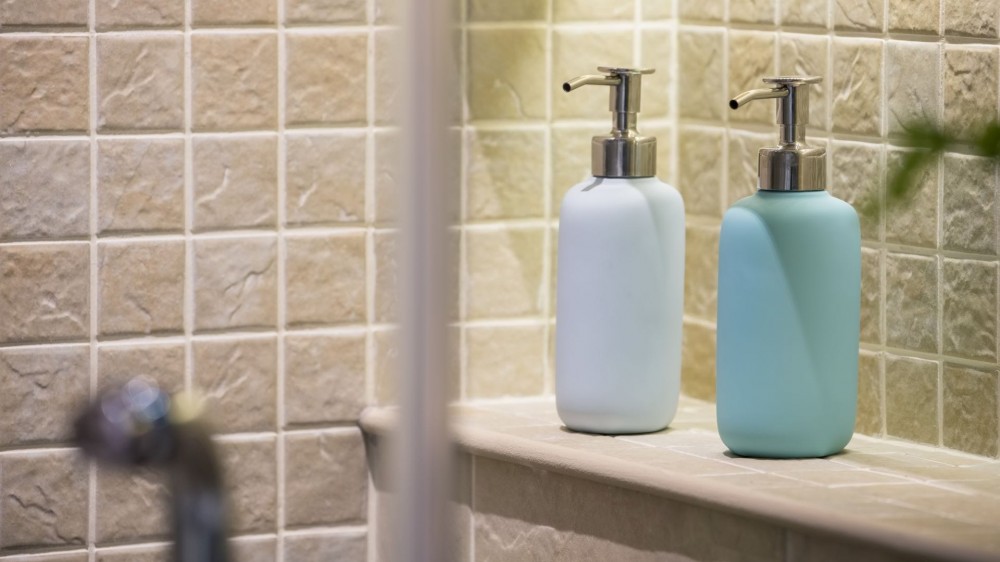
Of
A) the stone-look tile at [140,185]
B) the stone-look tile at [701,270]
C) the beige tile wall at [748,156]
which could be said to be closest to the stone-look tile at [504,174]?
the beige tile wall at [748,156]

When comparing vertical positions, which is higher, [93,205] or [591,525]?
[93,205]

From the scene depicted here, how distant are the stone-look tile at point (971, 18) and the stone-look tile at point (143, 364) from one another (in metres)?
0.44

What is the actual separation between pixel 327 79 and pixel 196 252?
14 cm

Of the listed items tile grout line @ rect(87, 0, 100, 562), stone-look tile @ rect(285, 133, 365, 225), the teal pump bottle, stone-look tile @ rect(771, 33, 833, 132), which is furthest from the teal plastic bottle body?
tile grout line @ rect(87, 0, 100, 562)

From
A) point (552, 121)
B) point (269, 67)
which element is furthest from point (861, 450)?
point (269, 67)

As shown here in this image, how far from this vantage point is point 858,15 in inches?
32.9

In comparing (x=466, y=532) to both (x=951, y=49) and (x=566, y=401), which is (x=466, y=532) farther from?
(x=951, y=49)

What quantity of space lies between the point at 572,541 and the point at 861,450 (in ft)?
0.54

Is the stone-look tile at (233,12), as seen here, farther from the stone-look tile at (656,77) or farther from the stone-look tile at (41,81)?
the stone-look tile at (656,77)

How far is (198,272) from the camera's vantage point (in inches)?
30.3

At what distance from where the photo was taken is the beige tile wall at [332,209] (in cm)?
71

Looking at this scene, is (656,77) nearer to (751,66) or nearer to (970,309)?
(751,66)

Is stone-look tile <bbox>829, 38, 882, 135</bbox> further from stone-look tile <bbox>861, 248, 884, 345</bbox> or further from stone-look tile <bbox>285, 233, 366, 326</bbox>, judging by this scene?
stone-look tile <bbox>285, 233, 366, 326</bbox>

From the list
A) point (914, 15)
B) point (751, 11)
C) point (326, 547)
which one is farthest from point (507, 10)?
point (326, 547)
